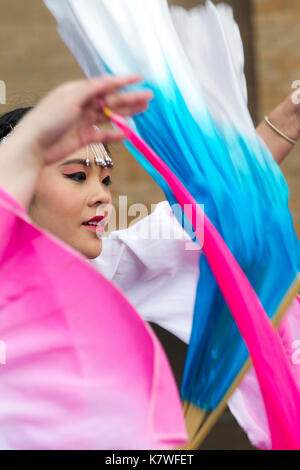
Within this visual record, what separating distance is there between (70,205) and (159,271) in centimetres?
25

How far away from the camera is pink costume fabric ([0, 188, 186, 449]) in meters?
0.77

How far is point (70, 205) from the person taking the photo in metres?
1.19

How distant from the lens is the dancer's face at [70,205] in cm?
118

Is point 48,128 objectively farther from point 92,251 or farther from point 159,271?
point 159,271

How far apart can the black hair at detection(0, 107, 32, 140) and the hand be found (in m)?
0.53

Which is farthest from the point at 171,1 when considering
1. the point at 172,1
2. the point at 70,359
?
the point at 70,359

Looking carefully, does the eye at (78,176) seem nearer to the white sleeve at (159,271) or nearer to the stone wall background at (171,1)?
the white sleeve at (159,271)

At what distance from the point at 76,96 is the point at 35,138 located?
0.06 m

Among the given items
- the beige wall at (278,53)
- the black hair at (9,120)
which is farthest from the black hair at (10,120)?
the beige wall at (278,53)

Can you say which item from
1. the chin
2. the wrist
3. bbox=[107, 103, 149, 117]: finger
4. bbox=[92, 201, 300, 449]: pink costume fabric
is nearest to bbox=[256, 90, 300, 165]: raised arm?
the wrist

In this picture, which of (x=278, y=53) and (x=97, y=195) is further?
(x=278, y=53)

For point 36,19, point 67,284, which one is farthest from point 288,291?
point 36,19

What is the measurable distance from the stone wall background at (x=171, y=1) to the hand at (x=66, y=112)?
2.12 metres

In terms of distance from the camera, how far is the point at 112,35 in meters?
1.13
